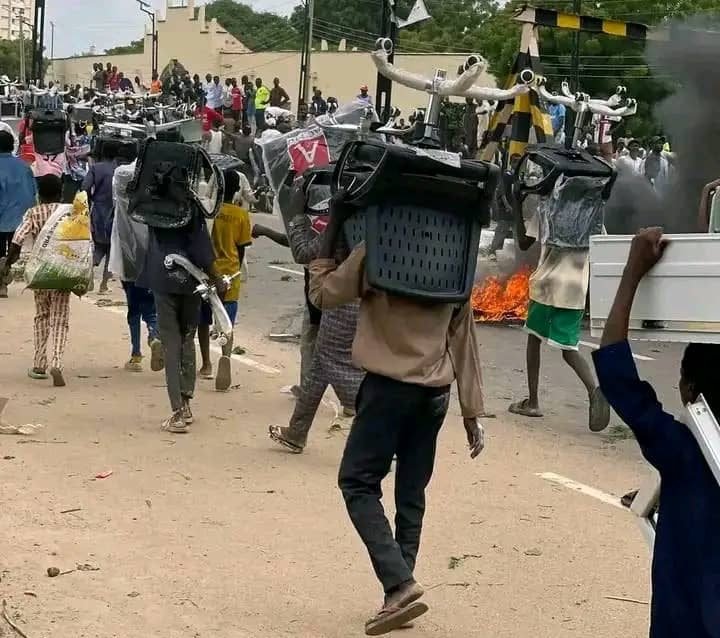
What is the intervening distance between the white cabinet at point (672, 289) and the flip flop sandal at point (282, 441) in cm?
448

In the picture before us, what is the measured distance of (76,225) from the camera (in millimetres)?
8648

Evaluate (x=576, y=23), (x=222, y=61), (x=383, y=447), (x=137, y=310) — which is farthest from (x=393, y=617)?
(x=222, y=61)

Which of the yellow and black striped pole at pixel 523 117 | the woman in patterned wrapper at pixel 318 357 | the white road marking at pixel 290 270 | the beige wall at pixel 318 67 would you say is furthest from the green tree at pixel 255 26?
the woman in patterned wrapper at pixel 318 357

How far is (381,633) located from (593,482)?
2763 mm

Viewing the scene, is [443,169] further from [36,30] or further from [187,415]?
[36,30]

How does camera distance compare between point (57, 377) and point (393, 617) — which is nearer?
point (393, 617)

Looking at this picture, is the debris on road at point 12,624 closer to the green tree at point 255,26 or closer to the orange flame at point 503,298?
the orange flame at point 503,298

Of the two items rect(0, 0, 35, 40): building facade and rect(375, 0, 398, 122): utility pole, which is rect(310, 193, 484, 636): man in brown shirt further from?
rect(0, 0, 35, 40): building facade

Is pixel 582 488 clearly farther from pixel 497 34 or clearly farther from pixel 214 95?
pixel 497 34

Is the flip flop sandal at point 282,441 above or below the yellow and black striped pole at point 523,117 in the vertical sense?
below

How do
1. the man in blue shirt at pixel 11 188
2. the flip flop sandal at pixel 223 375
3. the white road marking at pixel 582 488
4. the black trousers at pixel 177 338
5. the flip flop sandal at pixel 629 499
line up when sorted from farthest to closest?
1. the man in blue shirt at pixel 11 188
2. the flip flop sandal at pixel 223 375
3. the black trousers at pixel 177 338
4. the white road marking at pixel 582 488
5. the flip flop sandal at pixel 629 499

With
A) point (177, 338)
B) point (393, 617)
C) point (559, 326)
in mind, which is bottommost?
point (393, 617)

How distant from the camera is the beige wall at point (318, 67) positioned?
158ft

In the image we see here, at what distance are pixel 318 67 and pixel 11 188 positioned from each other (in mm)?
46891
